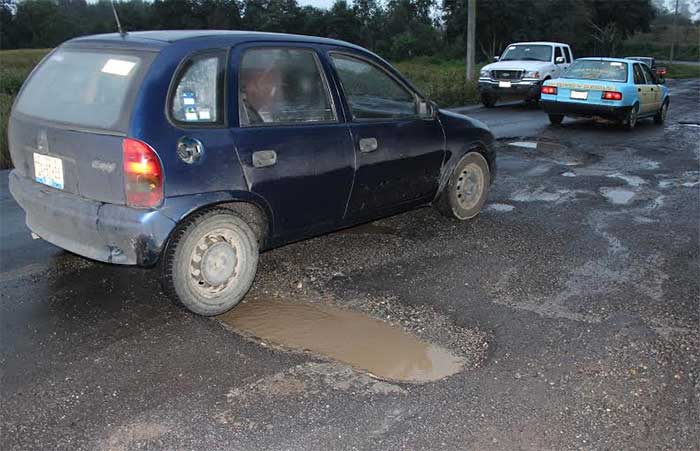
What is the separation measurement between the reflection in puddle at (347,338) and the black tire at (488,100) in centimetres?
1620

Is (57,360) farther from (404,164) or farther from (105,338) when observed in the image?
(404,164)

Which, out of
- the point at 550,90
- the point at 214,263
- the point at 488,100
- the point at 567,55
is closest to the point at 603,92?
the point at 550,90

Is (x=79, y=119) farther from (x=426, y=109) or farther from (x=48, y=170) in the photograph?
(x=426, y=109)

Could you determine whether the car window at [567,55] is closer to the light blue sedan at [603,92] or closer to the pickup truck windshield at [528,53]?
the pickup truck windshield at [528,53]

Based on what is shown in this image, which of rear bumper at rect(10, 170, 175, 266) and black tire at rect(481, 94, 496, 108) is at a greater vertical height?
black tire at rect(481, 94, 496, 108)

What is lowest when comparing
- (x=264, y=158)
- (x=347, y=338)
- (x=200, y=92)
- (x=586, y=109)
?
(x=347, y=338)

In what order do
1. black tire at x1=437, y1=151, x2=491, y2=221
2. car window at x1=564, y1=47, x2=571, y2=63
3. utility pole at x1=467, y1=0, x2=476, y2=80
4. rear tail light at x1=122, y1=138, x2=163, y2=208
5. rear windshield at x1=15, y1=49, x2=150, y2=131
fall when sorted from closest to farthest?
rear tail light at x1=122, y1=138, x2=163, y2=208 < rear windshield at x1=15, y1=49, x2=150, y2=131 < black tire at x1=437, y1=151, x2=491, y2=221 < car window at x1=564, y1=47, x2=571, y2=63 < utility pole at x1=467, y1=0, x2=476, y2=80

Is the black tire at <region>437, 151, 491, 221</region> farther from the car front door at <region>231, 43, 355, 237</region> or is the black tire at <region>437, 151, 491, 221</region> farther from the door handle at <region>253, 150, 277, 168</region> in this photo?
the door handle at <region>253, 150, 277, 168</region>

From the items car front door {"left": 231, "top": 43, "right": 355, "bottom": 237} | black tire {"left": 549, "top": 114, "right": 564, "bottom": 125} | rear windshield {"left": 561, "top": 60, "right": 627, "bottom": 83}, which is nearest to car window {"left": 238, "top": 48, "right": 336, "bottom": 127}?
car front door {"left": 231, "top": 43, "right": 355, "bottom": 237}

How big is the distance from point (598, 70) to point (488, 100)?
5253 mm

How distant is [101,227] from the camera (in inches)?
155

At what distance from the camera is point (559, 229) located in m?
6.24

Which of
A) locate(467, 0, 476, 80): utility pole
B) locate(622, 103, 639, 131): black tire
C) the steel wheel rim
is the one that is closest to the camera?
the steel wheel rim

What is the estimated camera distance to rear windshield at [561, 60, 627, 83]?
14.2 m
